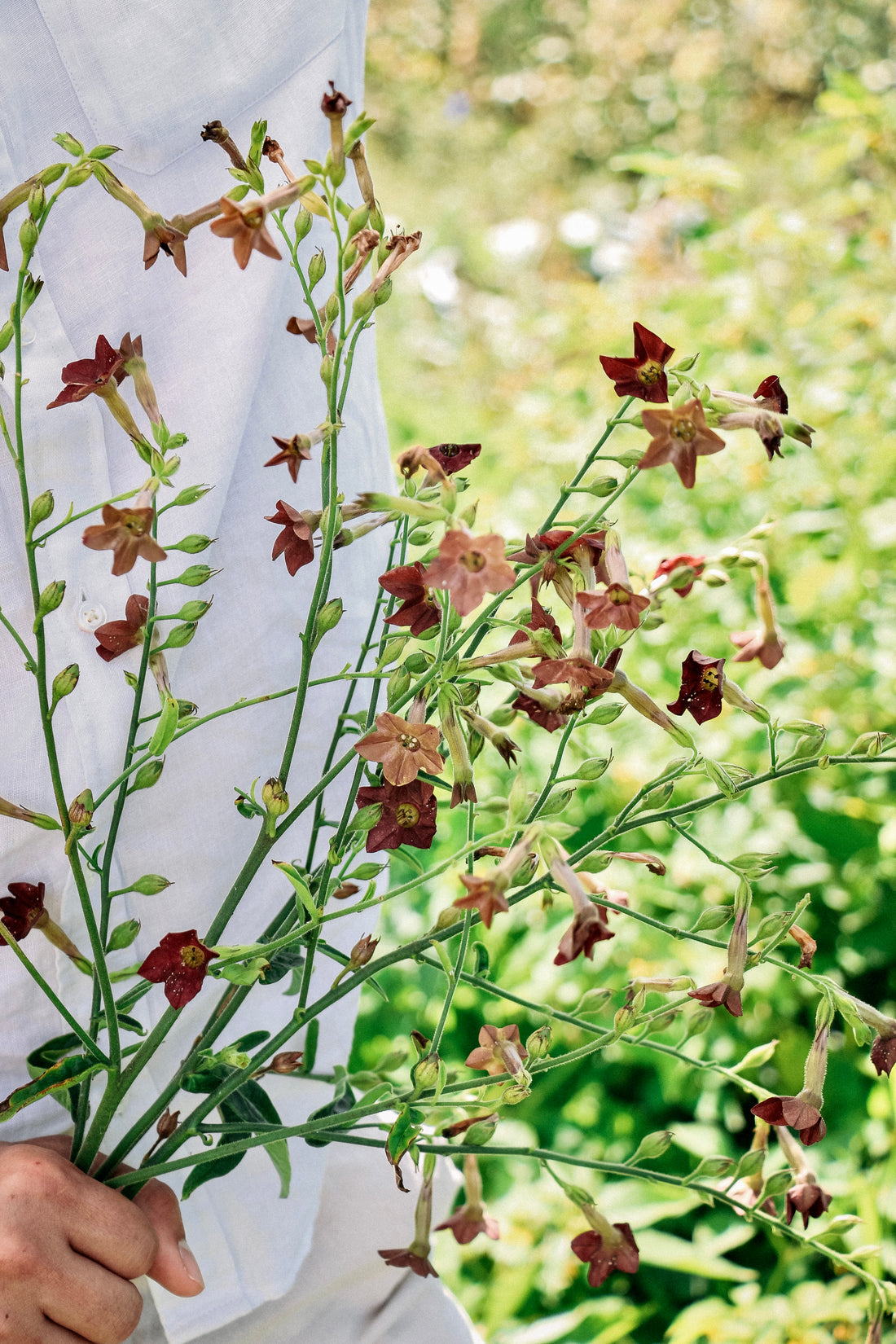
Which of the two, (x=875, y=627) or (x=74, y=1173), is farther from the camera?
(x=875, y=627)

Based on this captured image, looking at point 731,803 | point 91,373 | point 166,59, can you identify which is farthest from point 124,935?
point 731,803

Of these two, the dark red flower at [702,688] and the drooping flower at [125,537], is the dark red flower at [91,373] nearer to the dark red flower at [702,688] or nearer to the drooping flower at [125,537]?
the drooping flower at [125,537]

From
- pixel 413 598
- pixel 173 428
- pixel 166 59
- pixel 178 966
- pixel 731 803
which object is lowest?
pixel 731 803

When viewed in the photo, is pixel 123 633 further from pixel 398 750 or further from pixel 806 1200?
pixel 806 1200

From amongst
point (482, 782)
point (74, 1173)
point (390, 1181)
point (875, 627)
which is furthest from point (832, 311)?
point (74, 1173)

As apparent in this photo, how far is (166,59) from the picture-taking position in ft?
2.08

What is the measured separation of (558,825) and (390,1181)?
1.83 feet

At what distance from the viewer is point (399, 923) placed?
1396 millimetres

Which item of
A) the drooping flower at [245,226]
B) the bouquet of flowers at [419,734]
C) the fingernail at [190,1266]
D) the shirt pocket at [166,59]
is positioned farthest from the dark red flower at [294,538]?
the fingernail at [190,1266]

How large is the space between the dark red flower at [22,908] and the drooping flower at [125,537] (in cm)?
23

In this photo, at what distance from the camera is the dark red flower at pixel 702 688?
0.50m

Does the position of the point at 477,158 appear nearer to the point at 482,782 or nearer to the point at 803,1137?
the point at 482,782

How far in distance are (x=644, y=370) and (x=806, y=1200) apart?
0.42 meters

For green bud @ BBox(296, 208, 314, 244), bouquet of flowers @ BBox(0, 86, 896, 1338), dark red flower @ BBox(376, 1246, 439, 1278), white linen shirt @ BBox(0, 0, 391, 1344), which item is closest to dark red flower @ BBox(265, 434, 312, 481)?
bouquet of flowers @ BBox(0, 86, 896, 1338)
